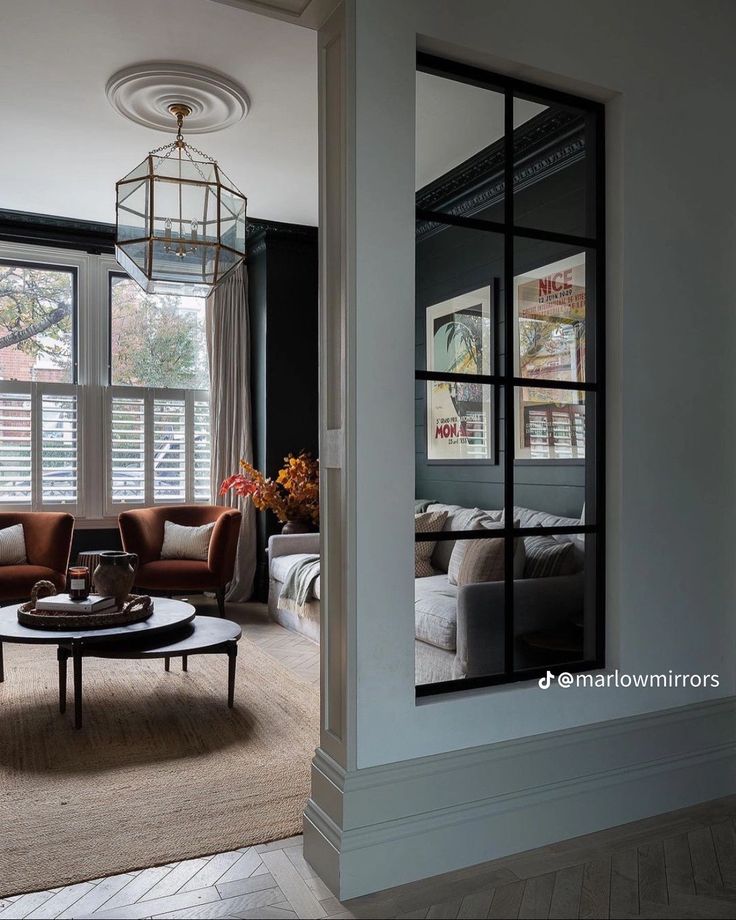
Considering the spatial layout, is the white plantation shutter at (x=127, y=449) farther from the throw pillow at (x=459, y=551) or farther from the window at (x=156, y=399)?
the throw pillow at (x=459, y=551)

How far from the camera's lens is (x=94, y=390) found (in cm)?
671

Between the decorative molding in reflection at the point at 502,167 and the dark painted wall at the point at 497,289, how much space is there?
0.12ft

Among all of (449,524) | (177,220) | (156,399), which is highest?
(177,220)

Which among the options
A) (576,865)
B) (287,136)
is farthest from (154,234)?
(576,865)

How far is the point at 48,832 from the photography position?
2.62 meters

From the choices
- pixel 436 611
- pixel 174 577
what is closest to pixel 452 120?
pixel 436 611

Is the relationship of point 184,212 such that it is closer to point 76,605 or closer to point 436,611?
point 76,605

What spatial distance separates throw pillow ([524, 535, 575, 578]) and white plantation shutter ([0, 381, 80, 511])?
4941 mm

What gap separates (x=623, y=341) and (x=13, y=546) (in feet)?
15.1

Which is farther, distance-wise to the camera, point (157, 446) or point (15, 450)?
point (157, 446)

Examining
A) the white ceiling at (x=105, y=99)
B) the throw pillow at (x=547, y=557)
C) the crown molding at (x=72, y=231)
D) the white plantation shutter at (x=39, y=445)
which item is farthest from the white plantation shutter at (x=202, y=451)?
the throw pillow at (x=547, y=557)

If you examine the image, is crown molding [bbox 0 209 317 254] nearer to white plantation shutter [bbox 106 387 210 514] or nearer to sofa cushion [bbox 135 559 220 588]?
white plantation shutter [bbox 106 387 210 514]

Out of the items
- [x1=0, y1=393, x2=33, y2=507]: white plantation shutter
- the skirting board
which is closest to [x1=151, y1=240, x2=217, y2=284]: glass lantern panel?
[x1=0, y1=393, x2=33, y2=507]: white plantation shutter

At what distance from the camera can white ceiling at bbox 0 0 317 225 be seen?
11.7ft
